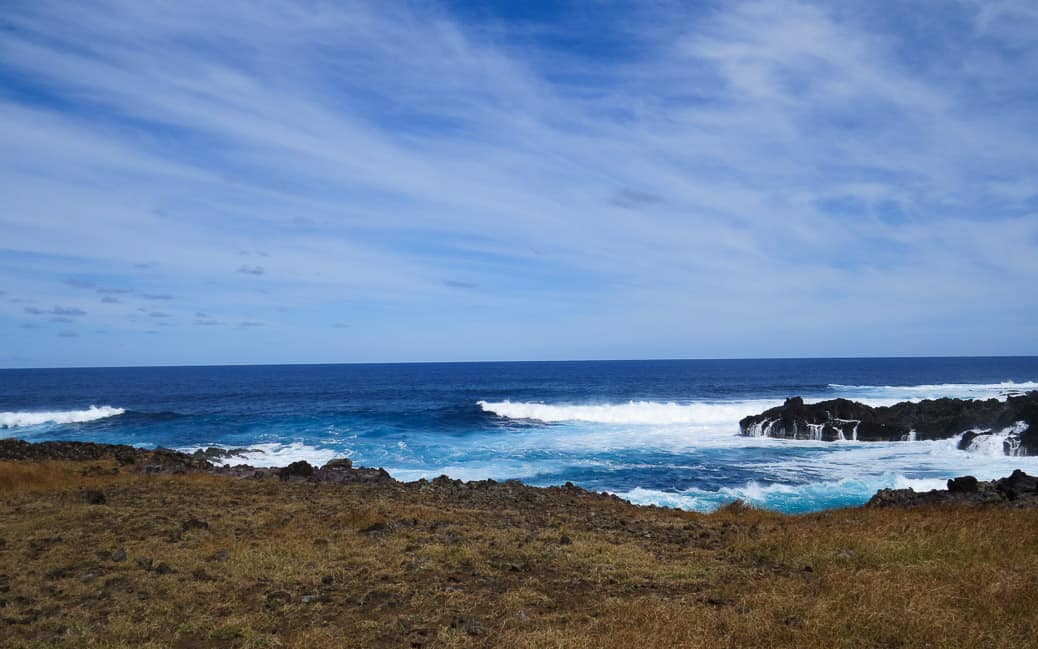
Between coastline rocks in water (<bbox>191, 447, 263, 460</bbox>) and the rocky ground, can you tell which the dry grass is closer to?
the rocky ground

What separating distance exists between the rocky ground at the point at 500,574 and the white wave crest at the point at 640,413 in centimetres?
3574

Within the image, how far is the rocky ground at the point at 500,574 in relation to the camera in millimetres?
6633

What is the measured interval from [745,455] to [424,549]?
25.3m

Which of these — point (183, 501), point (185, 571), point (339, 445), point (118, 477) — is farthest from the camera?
point (339, 445)

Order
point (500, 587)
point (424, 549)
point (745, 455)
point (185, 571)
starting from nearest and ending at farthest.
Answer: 1. point (500, 587)
2. point (185, 571)
3. point (424, 549)
4. point (745, 455)

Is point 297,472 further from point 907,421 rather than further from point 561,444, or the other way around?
point 907,421

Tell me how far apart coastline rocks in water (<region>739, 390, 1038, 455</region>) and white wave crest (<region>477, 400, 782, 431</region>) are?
5.83 m

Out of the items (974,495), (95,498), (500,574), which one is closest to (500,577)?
(500,574)

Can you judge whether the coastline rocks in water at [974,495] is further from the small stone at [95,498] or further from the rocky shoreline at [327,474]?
the small stone at [95,498]

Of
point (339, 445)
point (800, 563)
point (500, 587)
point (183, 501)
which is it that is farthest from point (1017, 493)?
point (339, 445)

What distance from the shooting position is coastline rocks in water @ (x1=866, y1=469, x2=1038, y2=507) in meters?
14.8

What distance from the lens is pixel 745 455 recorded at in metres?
32.1

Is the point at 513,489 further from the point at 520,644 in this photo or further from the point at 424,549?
the point at 520,644

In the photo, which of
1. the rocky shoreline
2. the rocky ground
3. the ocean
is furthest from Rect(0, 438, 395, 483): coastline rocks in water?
the ocean
